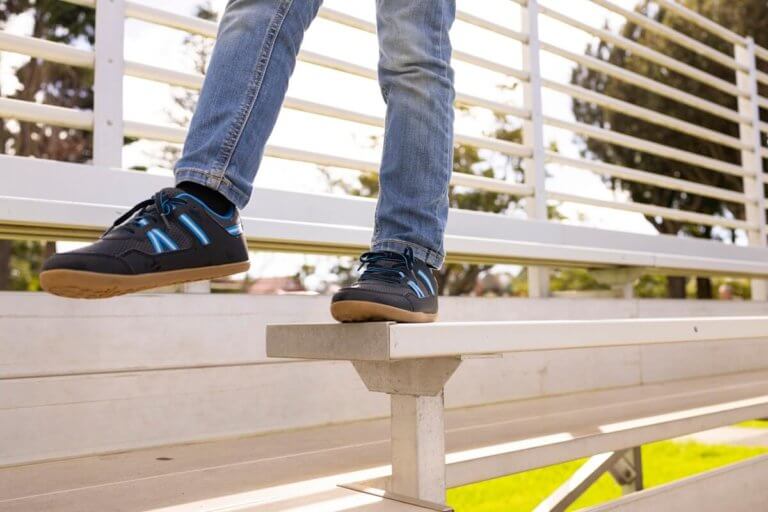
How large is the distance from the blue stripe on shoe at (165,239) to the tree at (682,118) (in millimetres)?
12822

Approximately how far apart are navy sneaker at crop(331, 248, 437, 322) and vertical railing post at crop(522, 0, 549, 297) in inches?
75.0

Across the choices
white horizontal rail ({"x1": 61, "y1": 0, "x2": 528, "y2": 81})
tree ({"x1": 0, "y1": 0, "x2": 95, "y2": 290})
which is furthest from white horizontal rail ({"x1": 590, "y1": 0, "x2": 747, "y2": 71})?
tree ({"x1": 0, "y1": 0, "x2": 95, "y2": 290})

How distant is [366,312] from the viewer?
96 centimetres

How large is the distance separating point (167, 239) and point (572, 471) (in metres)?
2.71

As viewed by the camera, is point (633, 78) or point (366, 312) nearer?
point (366, 312)

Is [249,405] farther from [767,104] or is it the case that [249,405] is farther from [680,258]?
[767,104]

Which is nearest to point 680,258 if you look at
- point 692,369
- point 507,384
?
point 692,369

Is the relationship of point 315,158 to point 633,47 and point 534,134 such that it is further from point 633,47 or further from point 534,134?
point 633,47

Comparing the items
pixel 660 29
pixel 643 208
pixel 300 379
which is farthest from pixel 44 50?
pixel 660 29

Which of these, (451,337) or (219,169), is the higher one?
(219,169)

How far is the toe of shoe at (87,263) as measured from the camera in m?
0.83

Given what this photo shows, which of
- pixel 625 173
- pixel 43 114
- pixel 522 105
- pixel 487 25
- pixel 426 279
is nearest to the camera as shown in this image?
pixel 426 279

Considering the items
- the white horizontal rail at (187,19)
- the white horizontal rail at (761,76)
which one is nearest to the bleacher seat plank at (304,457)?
the white horizontal rail at (187,19)

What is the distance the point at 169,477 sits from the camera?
1248mm
